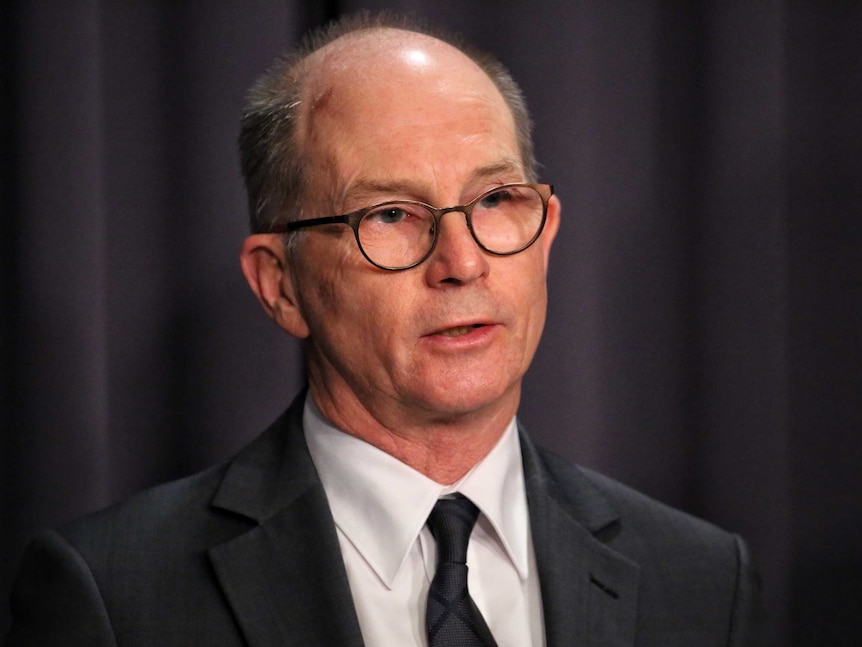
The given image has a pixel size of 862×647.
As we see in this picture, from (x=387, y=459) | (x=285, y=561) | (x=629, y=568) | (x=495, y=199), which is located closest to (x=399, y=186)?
(x=495, y=199)

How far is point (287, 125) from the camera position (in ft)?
5.19

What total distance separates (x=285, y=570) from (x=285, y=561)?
0.04 ft

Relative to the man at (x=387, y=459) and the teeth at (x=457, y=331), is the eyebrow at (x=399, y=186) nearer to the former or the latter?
the man at (x=387, y=459)

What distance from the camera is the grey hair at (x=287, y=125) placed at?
157 centimetres

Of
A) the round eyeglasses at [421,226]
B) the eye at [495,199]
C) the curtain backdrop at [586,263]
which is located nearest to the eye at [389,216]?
the round eyeglasses at [421,226]

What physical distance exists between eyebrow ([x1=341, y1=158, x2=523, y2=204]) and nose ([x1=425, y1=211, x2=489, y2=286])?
5 centimetres

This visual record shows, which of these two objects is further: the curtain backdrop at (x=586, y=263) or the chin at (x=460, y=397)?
the curtain backdrop at (x=586, y=263)

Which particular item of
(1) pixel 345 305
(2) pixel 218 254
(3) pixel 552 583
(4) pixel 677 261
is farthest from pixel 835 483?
(2) pixel 218 254

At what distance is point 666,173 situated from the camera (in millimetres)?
2098

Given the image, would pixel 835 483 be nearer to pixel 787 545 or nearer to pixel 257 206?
pixel 787 545

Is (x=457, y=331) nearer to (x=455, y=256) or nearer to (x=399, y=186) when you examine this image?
(x=455, y=256)

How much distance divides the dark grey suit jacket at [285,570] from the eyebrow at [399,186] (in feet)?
1.21

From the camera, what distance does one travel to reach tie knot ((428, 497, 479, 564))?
1.49 m

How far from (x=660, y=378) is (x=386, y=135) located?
0.90 m
